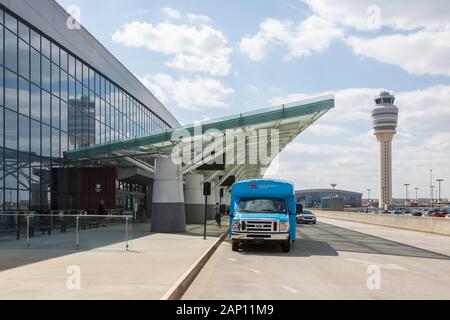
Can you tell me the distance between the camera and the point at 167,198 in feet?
99.8

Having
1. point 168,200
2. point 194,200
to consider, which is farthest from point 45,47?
point 194,200

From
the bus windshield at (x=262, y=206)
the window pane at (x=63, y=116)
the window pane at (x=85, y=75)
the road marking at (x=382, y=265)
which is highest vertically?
the window pane at (x=85, y=75)

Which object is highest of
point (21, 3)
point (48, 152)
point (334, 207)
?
point (21, 3)

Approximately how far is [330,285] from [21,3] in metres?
21.7

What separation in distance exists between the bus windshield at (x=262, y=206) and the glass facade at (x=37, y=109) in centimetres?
1136

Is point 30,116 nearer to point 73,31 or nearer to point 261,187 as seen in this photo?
point 73,31

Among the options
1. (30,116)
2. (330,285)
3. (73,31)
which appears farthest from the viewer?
(73,31)

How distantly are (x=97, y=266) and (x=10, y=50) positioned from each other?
15.6 meters

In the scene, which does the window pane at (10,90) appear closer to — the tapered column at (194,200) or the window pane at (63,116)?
the window pane at (63,116)

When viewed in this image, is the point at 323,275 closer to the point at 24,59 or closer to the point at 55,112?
the point at 24,59

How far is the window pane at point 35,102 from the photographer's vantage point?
91.8 feet

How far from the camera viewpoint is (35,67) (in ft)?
93.1

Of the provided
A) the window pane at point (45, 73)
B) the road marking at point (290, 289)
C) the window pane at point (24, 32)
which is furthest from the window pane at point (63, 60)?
the road marking at point (290, 289)
